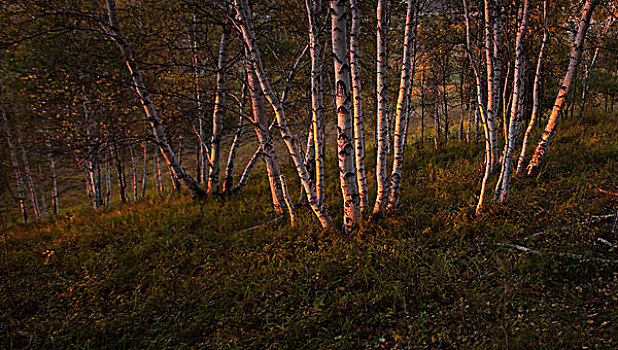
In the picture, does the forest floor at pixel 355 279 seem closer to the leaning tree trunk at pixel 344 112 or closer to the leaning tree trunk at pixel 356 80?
the leaning tree trunk at pixel 344 112

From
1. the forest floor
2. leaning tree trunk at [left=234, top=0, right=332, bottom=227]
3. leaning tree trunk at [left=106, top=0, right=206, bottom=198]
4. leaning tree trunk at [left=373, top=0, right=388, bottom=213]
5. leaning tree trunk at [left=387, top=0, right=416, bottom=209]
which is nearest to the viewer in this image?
the forest floor

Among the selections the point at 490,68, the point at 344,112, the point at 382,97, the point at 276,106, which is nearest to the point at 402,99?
the point at 382,97

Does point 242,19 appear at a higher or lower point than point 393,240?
higher

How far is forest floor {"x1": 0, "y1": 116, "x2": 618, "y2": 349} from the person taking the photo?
115 inches

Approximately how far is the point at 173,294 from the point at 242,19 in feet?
14.2

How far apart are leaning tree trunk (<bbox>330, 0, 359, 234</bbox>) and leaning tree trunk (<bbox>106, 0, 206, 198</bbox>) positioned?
447 cm

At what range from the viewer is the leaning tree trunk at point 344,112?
412cm

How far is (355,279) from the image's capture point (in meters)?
3.77

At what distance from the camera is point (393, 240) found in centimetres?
441

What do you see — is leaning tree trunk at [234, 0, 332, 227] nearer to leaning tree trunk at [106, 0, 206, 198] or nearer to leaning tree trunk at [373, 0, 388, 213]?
leaning tree trunk at [373, 0, 388, 213]

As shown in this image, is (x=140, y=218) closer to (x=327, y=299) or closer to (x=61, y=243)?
(x=61, y=243)

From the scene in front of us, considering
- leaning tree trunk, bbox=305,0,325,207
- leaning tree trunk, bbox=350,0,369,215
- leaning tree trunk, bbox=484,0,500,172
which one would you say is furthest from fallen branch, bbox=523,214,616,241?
leaning tree trunk, bbox=305,0,325,207

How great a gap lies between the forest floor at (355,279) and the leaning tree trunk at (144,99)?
6.12ft

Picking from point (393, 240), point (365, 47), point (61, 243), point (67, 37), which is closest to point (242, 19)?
point (393, 240)
